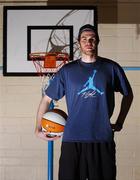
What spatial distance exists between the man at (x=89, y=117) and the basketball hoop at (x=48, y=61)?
135 cm

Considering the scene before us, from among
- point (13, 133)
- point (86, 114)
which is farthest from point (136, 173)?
point (86, 114)

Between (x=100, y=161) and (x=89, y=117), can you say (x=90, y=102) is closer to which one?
(x=89, y=117)

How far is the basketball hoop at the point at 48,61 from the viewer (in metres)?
3.93

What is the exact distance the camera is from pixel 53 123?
9.21 ft

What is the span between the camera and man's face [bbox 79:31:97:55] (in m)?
2.50

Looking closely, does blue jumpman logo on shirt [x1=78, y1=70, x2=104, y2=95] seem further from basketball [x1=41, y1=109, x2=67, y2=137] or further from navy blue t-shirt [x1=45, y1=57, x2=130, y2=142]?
basketball [x1=41, y1=109, x2=67, y2=137]

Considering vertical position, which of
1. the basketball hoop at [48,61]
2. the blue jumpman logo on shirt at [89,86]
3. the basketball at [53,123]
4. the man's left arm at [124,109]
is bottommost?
the basketball at [53,123]

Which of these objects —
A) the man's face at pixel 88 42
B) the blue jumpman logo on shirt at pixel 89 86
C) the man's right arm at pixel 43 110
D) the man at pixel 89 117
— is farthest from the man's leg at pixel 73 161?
the man's face at pixel 88 42

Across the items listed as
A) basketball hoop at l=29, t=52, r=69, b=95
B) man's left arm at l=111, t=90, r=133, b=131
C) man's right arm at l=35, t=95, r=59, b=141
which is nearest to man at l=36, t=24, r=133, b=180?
man's left arm at l=111, t=90, r=133, b=131

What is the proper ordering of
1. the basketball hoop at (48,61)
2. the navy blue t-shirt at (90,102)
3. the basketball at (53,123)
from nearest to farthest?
the navy blue t-shirt at (90,102)
the basketball at (53,123)
the basketball hoop at (48,61)

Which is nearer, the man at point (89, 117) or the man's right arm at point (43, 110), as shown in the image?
the man at point (89, 117)

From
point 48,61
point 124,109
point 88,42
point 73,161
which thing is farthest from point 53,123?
point 48,61

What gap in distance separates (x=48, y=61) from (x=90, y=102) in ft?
5.07

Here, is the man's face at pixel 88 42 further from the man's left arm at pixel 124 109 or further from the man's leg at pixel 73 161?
the man's leg at pixel 73 161
